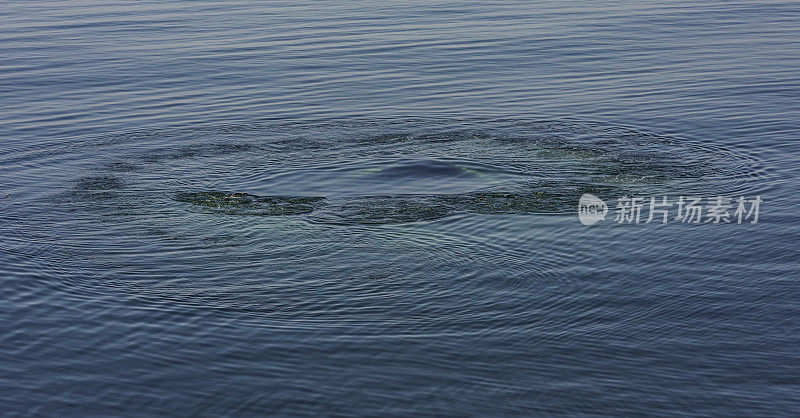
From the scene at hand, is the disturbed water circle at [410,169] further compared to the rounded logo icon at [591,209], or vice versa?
the disturbed water circle at [410,169]

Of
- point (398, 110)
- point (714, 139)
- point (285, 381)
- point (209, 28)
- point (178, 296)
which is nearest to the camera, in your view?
point (285, 381)

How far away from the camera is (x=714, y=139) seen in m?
19.3

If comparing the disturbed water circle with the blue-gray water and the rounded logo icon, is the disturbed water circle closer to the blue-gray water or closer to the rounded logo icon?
the blue-gray water

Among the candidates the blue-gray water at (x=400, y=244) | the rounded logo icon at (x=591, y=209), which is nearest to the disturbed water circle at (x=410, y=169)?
the blue-gray water at (x=400, y=244)

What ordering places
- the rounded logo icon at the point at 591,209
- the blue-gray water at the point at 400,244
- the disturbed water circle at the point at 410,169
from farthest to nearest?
the disturbed water circle at the point at 410,169 → the rounded logo icon at the point at 591,209 → the blue-gray water at the point at 400,244

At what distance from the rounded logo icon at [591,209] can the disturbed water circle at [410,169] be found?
174mm

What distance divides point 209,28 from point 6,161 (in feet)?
68.7

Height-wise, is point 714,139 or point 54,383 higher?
point 714,139

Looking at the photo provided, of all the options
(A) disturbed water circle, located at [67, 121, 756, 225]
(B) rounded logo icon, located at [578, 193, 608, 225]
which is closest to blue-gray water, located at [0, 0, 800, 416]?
(A) disturbed water circle, located at [67, 121, 756, 225]

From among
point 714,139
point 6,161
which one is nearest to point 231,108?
point 6,161

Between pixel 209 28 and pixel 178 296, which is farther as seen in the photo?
pixel 209 28

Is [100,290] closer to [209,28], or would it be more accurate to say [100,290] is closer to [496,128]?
[496,128]

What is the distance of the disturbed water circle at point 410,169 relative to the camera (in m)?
15.8

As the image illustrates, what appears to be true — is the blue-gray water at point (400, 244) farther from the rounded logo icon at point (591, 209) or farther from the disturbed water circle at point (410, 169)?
the rounded logo icon at point (591, 209)
